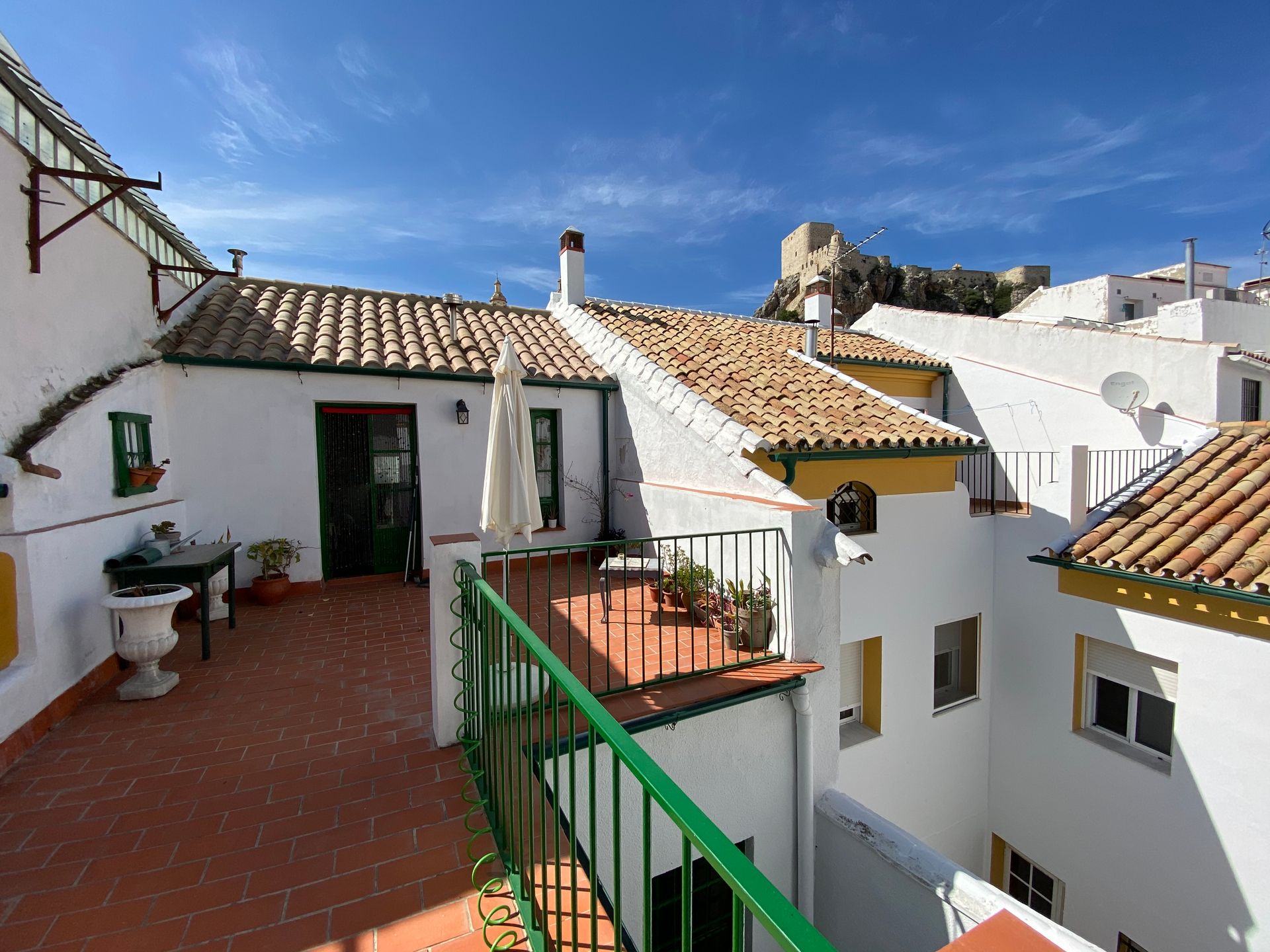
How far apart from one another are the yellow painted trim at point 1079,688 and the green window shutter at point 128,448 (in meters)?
11.2

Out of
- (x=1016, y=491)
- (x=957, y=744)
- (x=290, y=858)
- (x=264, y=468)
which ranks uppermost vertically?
(x=264, y=468)

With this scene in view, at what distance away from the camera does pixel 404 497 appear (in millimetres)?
8289

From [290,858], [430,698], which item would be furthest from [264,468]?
[290,858]

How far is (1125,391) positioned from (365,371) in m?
11.9

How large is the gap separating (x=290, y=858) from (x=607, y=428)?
23.7 feet

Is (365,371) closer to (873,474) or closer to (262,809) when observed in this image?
(262,809)

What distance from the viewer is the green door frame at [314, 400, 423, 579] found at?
25.1 ft

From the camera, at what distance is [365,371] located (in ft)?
25.1

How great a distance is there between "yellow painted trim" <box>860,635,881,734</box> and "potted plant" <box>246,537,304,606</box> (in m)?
7.62

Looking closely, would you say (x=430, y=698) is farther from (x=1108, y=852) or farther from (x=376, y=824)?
(x=1108, y=852)

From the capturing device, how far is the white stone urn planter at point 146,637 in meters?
4.29

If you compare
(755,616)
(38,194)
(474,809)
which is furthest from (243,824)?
(38,194)

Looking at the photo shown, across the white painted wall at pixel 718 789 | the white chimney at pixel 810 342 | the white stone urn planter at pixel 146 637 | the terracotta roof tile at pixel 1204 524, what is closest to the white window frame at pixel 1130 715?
the terracotta roof tile at pixel 1204 524

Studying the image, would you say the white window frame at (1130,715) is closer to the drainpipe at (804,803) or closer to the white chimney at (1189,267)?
the drainpipe at (804,803)
